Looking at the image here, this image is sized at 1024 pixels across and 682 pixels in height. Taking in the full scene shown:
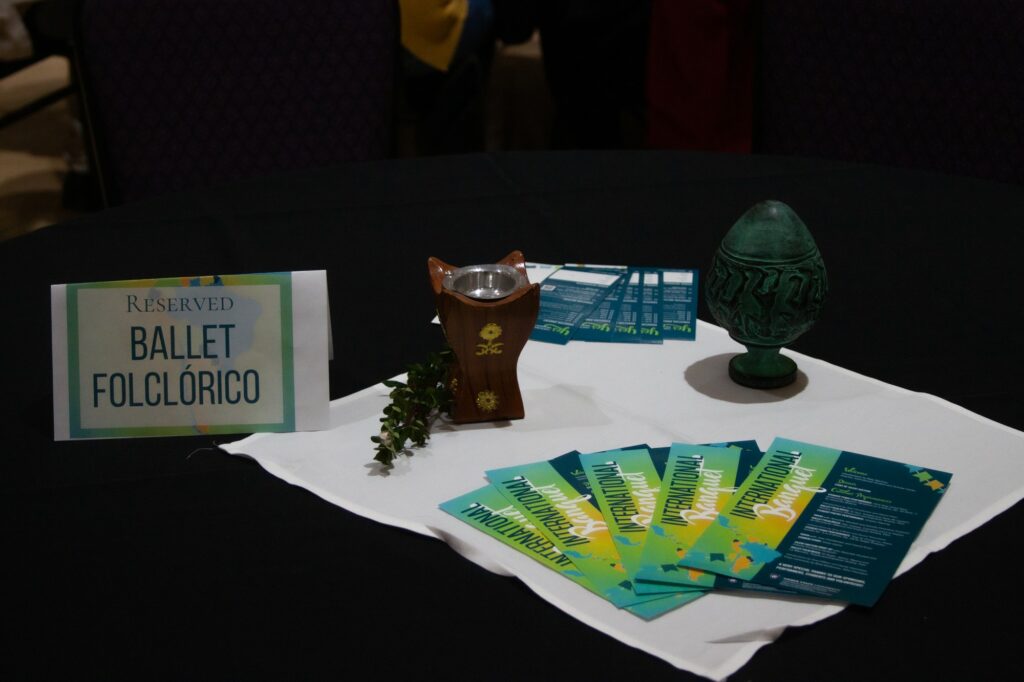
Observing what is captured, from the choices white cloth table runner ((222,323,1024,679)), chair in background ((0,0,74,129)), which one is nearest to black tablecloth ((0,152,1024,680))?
white cloth table runner ((222,323,1024,679))

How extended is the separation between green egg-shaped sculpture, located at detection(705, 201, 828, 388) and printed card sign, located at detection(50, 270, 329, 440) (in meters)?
0.36

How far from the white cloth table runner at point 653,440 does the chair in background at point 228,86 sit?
0.94 meters

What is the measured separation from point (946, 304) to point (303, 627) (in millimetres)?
811

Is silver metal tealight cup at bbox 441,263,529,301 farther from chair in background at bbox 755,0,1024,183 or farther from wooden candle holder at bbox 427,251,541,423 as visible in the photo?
chair in background at bbox 755,0,1024,183

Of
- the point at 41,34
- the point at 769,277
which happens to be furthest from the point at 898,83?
the point at 41,34

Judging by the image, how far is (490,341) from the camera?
102cm

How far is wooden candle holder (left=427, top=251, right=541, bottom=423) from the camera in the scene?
1009mm

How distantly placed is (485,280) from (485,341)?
66mm

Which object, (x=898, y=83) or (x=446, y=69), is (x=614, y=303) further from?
(x=446, y=69)

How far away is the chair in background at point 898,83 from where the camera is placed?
1882 millimetres

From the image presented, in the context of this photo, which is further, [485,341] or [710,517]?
[485,341]

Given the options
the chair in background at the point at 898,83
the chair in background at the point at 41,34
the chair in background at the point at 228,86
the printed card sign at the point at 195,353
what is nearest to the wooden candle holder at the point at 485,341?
the printed card sign at the point at 195,353

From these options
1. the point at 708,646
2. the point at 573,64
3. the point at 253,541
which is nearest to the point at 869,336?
the point at 708,646

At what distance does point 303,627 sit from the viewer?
31.5 inches
